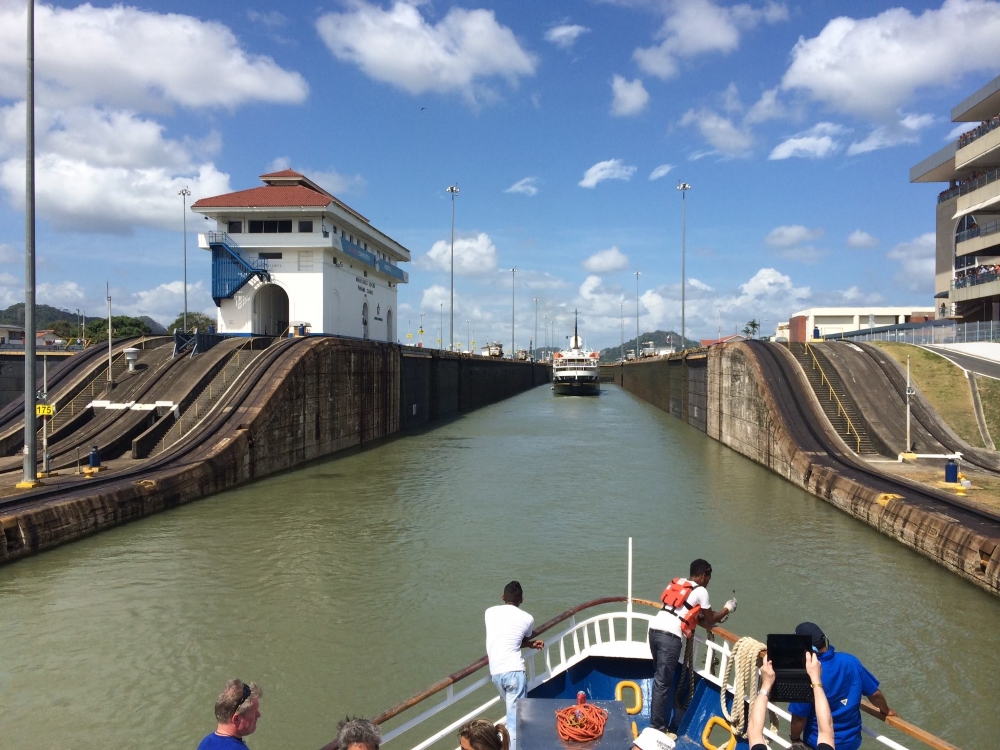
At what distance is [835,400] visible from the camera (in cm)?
2684

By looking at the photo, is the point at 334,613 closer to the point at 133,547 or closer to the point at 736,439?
the point at 133,547

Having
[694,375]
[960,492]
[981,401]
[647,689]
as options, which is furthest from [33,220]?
[694,375]

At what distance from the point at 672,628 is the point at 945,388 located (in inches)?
1010

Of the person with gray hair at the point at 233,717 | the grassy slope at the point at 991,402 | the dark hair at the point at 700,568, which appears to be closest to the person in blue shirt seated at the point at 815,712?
the dark hair at the point at 700,568

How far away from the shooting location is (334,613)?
11836 mm

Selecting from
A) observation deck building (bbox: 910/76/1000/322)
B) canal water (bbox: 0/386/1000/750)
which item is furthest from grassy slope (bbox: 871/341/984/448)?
observation deck building (bbox: 910/76/1000/322)

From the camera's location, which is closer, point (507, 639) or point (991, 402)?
point (507, 639)

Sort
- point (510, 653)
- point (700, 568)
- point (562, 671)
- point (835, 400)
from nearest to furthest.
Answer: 1. point (510, 653)
2. point (700, 568)
3. point (562, 671)
4. point (835, 400)

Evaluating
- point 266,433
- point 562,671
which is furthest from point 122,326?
point 562,671

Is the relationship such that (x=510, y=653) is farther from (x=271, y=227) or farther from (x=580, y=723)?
(x=271, y=227)

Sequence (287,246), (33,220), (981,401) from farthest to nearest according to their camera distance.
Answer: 1. (287,246)
2. (981,401)
3. (33,220)

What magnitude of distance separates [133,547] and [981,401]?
2778cm

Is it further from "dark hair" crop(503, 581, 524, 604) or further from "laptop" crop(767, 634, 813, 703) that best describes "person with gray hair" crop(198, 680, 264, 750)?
"laptop" crop(767, 634, 813, 703)

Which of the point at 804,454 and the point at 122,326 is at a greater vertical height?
the point at 122,326
